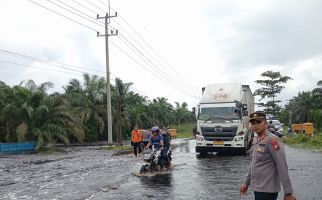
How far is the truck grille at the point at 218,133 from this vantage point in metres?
21.9

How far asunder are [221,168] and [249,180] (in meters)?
11.4

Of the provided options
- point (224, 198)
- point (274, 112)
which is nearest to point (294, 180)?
point (224, 198)

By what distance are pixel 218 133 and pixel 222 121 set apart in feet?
2.16

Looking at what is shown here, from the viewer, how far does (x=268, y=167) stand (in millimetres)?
5531

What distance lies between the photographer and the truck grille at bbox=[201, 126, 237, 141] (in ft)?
72.0

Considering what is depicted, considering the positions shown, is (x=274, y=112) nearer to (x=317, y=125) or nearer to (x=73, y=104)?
(x=317, y=125)

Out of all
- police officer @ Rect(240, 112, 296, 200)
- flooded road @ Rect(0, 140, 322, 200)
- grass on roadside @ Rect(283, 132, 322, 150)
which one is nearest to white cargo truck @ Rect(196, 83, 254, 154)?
flooded road @ Rect(0, 140, 322, 200)

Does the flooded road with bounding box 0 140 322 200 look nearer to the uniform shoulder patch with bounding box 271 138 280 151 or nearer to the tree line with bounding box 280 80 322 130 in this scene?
the uniform shoulder patch with bounding box 271 138 280 151

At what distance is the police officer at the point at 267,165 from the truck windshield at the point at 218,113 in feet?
54.4

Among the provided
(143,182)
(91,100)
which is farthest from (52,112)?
(143,182)

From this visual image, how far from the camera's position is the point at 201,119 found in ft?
74.0

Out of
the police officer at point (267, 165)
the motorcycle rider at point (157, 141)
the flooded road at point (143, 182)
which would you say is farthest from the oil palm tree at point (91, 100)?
the police officer at point (267, 165)

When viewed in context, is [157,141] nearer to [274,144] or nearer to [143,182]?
[143,182]

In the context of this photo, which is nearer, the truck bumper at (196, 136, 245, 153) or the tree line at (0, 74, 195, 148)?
the truck bumper at (196, 136, 245, 153)
